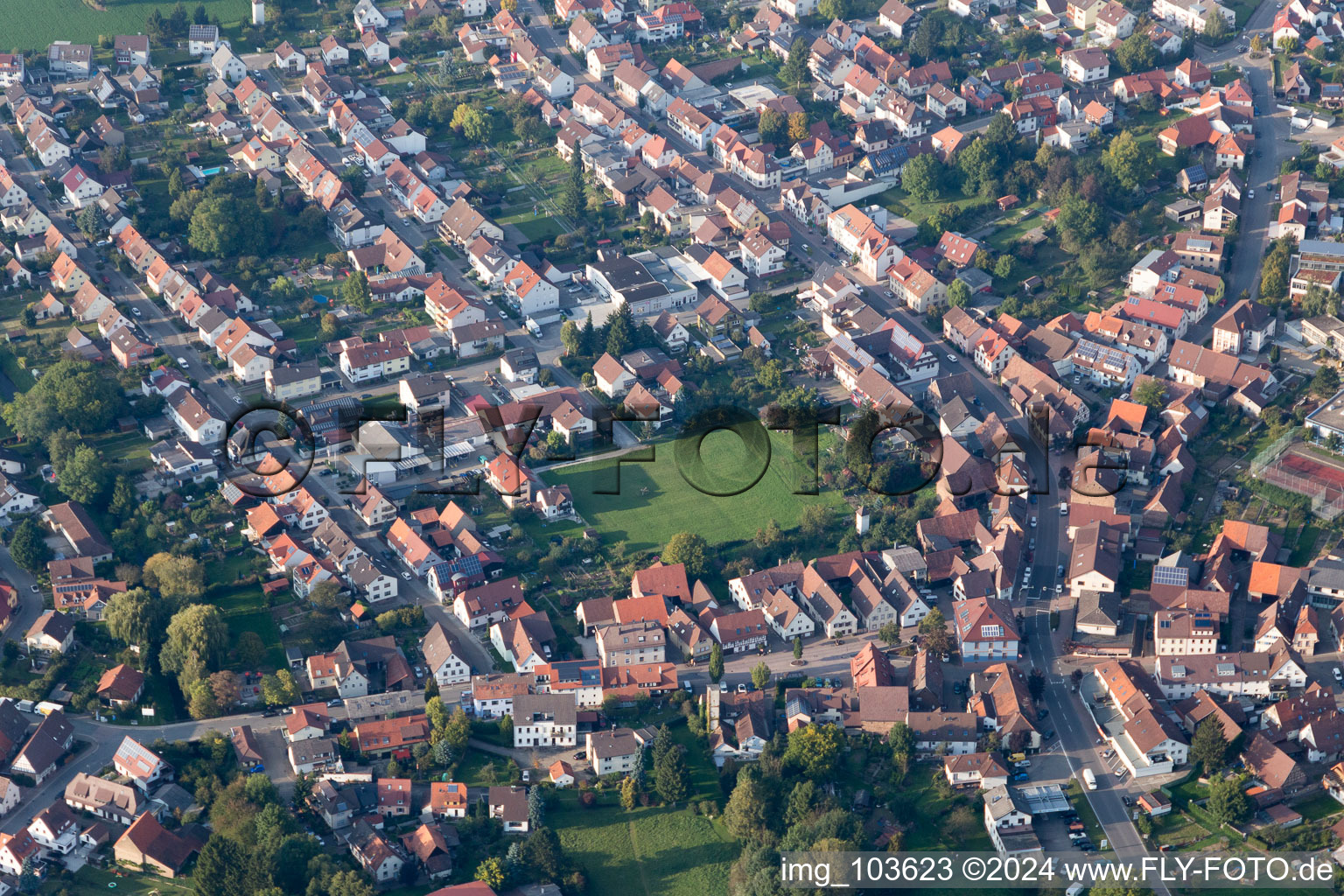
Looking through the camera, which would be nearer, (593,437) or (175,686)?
(175,686)

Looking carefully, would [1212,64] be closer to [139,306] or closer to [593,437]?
[593,437]

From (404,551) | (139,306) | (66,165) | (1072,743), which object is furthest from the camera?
(66,165)

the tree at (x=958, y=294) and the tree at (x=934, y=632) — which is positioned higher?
the tree at (x=958, y=294)

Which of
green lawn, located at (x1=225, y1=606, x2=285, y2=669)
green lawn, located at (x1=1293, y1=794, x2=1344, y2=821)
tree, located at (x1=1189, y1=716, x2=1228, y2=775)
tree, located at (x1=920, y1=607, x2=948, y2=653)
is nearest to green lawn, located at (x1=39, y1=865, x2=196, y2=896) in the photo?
green lawn, located at (x1=225, y1=606, x2=285, y2=669)

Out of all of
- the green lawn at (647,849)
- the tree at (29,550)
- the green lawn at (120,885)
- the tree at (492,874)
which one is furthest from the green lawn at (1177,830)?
the tree at (29,550)

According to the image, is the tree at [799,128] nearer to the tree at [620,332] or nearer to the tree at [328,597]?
the tree at [620,332]

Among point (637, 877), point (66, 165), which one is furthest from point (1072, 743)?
point (66, 165)

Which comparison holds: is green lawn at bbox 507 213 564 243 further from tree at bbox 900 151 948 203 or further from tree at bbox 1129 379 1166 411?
tree at bbox 1129 379 1166 411
